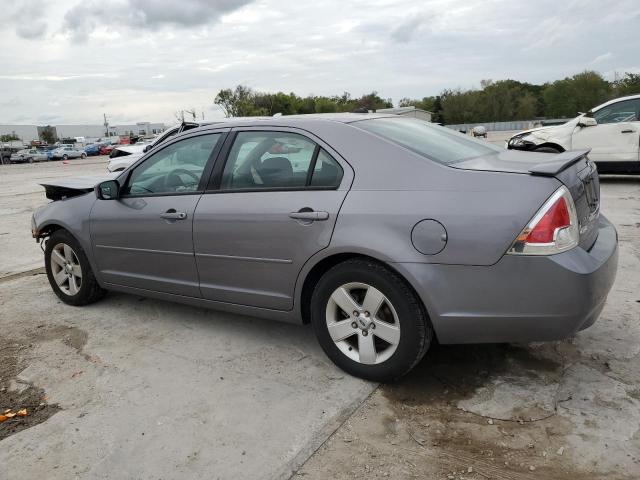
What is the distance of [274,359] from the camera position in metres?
3.61

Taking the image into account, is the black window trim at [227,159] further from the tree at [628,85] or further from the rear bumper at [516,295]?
the tree at [628,85]

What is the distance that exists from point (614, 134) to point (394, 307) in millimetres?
9083

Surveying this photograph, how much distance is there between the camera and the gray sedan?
2.67 meters

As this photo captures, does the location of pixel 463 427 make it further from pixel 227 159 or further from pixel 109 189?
pixel 109 189

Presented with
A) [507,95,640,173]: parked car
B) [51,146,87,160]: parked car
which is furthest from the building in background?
[507,95,640,173]: parked car

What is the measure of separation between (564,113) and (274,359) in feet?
360

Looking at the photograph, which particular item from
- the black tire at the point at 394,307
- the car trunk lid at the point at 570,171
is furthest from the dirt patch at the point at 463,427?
the car trunk lid at the point at 570,171

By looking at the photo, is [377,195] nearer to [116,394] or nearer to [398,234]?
[398,234]

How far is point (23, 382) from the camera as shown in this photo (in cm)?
346

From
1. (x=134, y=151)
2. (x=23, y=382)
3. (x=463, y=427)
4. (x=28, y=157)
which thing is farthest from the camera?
(x=28, y=157)

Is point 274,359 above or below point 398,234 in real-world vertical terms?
below

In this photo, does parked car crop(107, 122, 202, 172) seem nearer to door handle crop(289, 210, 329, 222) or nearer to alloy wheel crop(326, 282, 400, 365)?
door handle crop(289, 210, 329, 222)

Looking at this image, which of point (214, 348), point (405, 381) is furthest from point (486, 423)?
point (214, 348)

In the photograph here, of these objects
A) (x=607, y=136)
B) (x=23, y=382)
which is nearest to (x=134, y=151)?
(x=23, y=382)
